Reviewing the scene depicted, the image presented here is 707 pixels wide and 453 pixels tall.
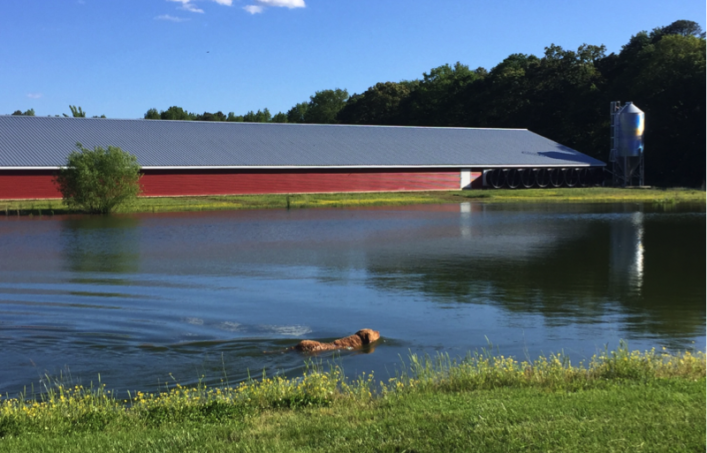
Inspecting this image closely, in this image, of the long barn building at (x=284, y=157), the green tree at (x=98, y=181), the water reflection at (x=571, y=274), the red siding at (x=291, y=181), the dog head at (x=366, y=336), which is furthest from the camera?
the red siding at (x=291, y=181)

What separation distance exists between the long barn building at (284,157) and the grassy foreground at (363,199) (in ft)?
6.21

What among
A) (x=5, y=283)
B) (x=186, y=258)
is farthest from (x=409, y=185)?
(x=5, y=283)

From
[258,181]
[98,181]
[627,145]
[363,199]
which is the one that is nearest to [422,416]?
[98,181]

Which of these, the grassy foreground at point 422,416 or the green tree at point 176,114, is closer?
the grassy foreground at point 422,416

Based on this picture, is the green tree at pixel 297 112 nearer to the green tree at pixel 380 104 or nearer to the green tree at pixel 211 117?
the green tree at pixel 211 117

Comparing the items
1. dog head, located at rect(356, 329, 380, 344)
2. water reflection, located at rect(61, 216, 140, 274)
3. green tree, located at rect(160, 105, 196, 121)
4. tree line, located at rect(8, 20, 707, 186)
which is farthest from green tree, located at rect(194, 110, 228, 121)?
dog head, located at rect(356, 329, 380, 344)

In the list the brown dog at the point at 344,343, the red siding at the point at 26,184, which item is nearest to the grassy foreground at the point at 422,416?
the brown dog at the point at 344,343

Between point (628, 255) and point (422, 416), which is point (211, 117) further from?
point (422, 416)

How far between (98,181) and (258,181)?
585 inches

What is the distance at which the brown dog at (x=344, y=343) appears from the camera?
10703 millimetres

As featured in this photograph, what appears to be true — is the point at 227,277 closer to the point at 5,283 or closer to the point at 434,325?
the point at 5,283

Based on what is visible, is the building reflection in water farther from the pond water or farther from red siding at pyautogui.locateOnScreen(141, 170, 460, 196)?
red siding at pyautogui.locateOnScreen(141, 170, 460, 196)

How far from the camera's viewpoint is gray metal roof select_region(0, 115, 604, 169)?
4772 centimetres

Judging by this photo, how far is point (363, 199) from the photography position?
1827 inches
